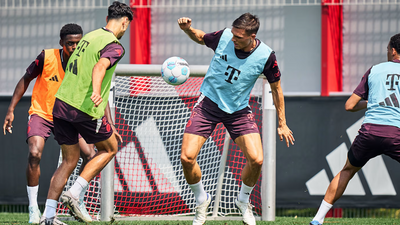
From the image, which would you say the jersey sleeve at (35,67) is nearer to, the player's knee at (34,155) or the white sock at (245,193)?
the player's knee at (34,155)

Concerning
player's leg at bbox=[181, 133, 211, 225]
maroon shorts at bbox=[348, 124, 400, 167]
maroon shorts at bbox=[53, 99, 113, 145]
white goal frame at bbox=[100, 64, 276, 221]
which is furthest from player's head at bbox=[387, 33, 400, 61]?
maroon shorts at bbox=[53, 99, 113, 145]

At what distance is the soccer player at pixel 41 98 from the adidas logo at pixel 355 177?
338 cm

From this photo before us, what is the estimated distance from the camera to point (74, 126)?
3.82m

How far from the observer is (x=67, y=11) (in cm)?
709

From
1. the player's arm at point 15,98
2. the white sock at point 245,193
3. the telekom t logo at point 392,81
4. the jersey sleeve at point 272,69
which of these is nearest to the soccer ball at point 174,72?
the jersey sleeve at point 272,69

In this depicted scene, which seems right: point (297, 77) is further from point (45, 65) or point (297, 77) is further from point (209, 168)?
point (45, 65)

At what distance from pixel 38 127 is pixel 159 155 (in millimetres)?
2072

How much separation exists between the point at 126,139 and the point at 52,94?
162cm

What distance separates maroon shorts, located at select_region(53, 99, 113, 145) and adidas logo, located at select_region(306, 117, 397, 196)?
142 inches

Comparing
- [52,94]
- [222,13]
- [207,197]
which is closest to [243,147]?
[207,197]

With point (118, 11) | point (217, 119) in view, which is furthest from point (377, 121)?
point (118, 11)

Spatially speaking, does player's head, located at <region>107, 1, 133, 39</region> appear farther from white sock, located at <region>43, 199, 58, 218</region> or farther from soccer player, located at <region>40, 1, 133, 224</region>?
white sock, located at <region>43, 199, 58, 218</region>

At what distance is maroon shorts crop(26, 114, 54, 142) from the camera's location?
473cm

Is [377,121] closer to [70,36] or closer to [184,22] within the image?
[184,22]
